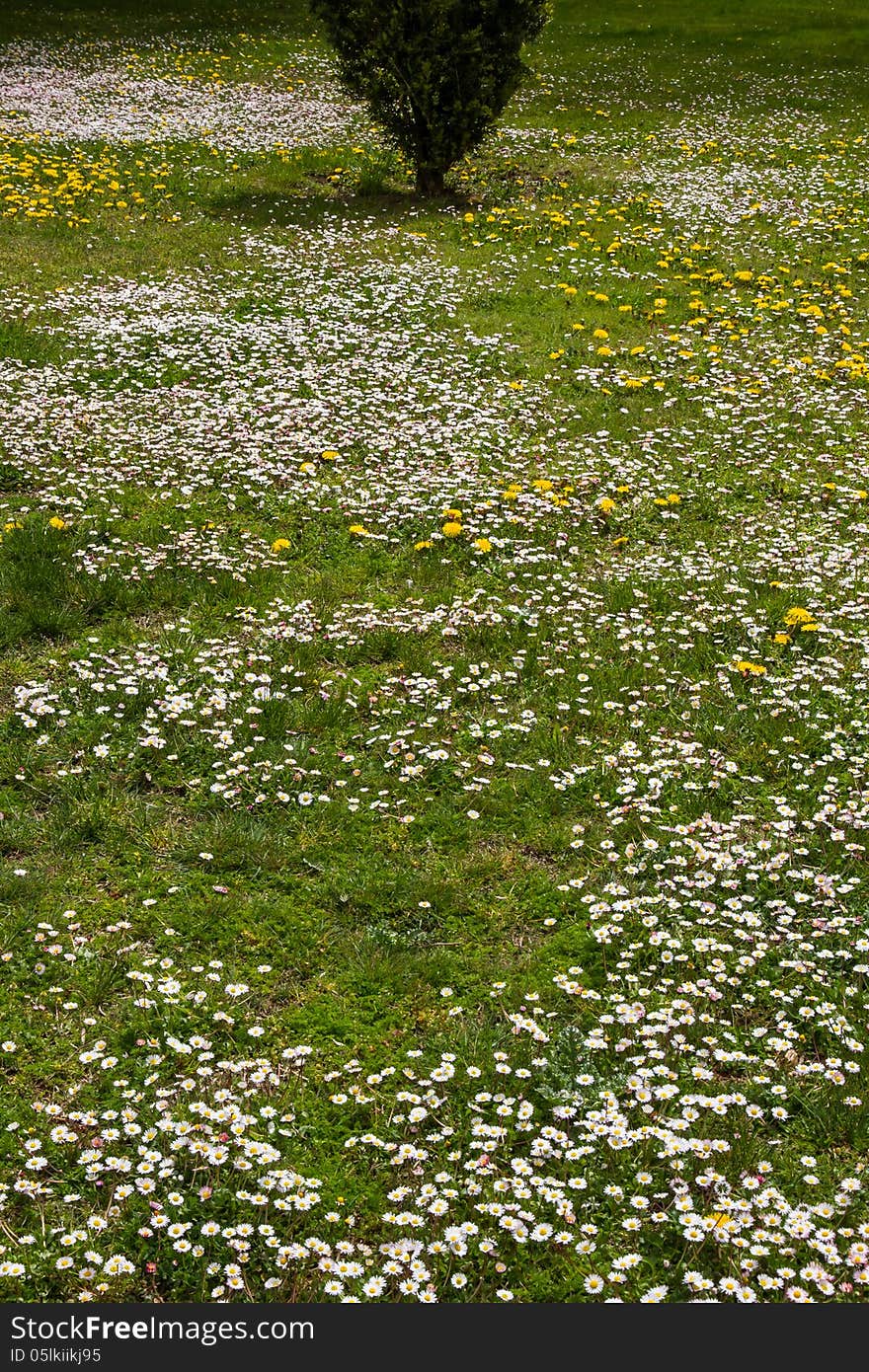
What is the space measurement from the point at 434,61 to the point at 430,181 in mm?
1778

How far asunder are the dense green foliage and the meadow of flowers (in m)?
4.02

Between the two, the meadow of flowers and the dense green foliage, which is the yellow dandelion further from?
the dense green foliage

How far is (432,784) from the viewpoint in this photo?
5.57m

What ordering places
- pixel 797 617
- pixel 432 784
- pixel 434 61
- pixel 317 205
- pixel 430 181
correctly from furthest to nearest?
1. pixel 430 181
2. pixel 317 205
3. pixel 434 61
4. pixel 797 617
5. pixel 432 784

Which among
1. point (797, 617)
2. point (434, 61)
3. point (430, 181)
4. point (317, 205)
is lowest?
point (797, 617)

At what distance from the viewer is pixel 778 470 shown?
9086mm

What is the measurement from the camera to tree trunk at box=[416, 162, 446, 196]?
16.8 metres

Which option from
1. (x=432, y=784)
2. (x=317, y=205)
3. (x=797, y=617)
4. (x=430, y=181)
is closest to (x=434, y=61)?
(x=430, y=181)

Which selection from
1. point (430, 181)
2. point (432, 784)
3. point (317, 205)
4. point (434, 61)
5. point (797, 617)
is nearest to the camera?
point (432, 784)

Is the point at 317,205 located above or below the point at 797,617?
above

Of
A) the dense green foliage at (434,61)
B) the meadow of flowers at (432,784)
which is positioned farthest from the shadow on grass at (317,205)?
the meadow of flowers at (432,784)

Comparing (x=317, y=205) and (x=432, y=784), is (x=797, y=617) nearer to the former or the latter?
(x=432, y=784)

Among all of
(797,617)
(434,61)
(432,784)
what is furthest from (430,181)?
(432,784)

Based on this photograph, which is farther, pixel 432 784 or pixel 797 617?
pixel 797 617
